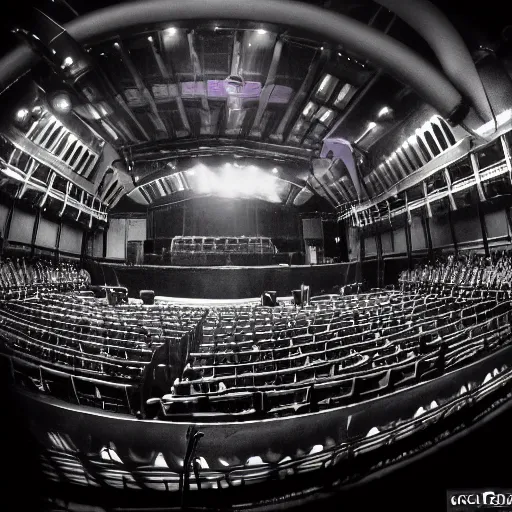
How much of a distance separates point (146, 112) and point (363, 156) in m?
0.86

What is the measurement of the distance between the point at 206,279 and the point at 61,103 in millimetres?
745

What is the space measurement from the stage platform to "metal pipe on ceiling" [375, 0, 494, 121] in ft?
2.67

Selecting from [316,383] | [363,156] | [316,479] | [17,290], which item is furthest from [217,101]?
[316,479]

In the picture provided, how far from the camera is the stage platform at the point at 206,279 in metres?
1.08

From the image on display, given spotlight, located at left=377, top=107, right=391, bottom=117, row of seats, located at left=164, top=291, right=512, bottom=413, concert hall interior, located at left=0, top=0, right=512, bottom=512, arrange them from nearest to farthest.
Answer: concert hall interior, located at left=0, top=0, right=512, bottom=512 → spotlight, located at left=377, top=107, right=391, bottom=117 → row of seats, located at left=164, top=291, right=512, bottom=413

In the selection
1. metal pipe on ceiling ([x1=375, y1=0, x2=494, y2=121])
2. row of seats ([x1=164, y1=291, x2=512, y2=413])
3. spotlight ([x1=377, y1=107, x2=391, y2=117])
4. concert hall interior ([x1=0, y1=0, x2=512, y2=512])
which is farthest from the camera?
row of seats ([x1=164, y1=291, x2=512, y2=413])

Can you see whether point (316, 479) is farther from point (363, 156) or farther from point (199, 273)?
point (363, 156)

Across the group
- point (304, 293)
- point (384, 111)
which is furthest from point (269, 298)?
point (384, 111)

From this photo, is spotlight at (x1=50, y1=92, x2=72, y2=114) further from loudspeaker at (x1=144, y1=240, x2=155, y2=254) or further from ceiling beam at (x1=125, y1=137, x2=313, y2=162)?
loudspeaker at (x1=144, y1=240, x2=155, y2=254)

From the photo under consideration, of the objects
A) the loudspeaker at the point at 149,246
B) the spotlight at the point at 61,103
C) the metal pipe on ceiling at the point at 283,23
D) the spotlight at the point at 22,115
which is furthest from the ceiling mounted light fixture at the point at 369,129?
the spotlight at the point at 22,115

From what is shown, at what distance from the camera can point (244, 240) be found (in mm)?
1162

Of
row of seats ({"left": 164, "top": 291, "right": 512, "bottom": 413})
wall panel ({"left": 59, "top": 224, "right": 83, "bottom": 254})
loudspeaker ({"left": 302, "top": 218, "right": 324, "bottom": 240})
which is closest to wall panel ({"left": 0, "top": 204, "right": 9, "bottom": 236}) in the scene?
wall panel ({"left": 59, "top": 224, "right": 83, "bottom": 254})

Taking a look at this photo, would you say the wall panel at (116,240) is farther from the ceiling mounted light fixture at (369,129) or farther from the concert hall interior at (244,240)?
the ceiling mounted light fixture at (369,129)

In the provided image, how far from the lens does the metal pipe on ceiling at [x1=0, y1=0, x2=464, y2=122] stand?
789 mm
